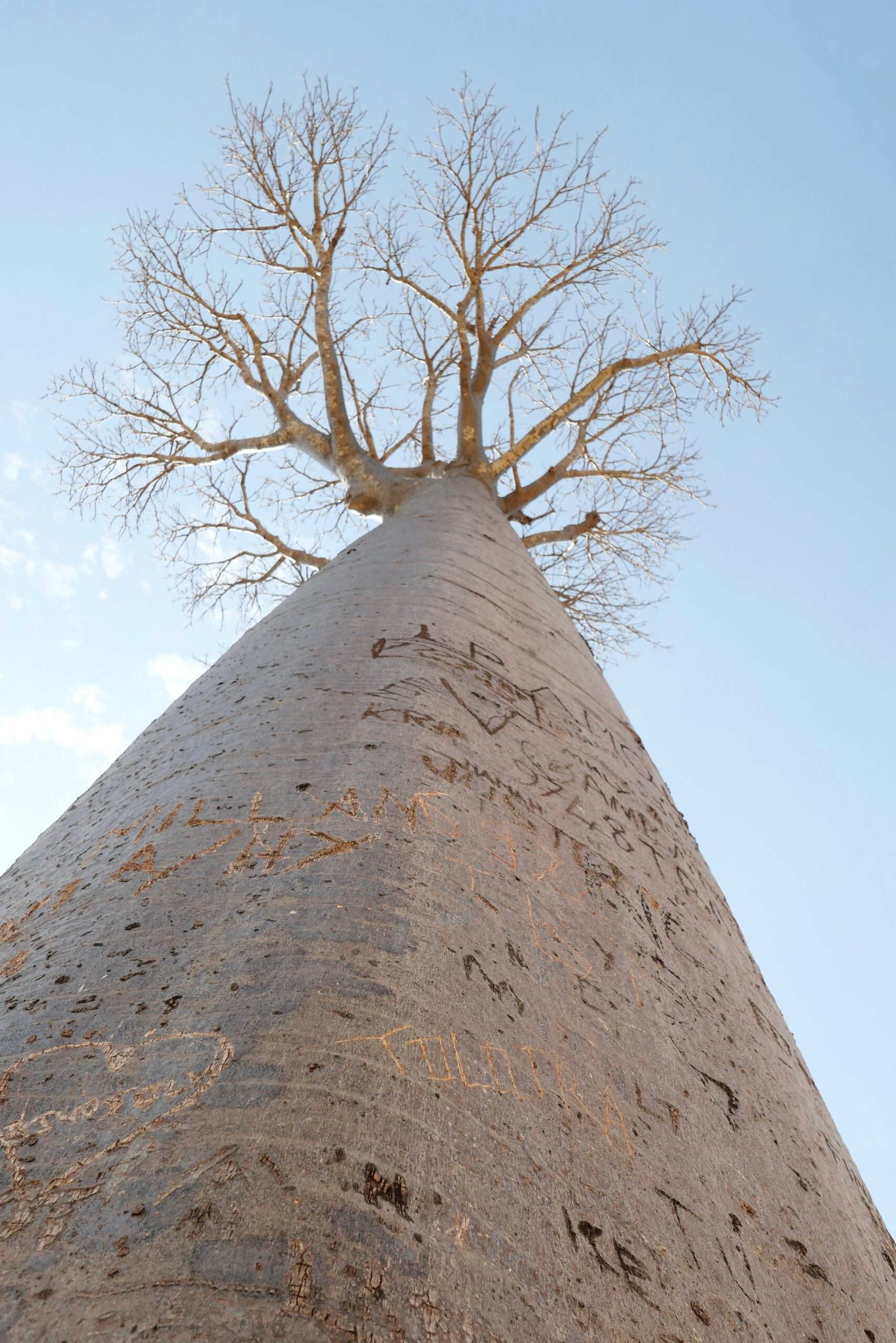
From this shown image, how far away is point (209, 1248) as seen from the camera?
514mm

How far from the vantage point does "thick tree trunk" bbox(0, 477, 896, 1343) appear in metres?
0.53

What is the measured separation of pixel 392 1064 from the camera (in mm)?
681

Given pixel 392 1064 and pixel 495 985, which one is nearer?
pixel 392 1064

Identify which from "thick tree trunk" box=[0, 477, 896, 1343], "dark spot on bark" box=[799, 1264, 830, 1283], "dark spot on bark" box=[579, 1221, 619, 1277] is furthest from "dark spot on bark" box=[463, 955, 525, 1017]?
"dark spot on bark" box=[799, 1264, 830, 1283]

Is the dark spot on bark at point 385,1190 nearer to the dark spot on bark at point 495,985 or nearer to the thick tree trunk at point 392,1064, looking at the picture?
the thick tree trunk at point 392,1064

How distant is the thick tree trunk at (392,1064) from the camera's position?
20.9 inches

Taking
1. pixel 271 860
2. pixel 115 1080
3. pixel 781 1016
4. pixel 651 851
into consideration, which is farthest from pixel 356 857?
pixel 781 1016

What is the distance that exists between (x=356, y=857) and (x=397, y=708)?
1.19ft

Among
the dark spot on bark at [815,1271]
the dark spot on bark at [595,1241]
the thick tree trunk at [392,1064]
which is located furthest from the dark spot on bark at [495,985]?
the dark spot on bark at [815,1271]

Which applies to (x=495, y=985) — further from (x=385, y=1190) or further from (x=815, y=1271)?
(x=815, y=1271)

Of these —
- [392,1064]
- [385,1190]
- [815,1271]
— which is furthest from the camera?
[815,1271]

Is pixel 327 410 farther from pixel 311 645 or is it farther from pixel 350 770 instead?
pixel 350 770

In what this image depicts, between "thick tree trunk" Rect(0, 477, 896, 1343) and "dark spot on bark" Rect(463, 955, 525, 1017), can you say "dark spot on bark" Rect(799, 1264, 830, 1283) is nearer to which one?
"thick tree trunk" Rect(0, 477, 896, 1343)

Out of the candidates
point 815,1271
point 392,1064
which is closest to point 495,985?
point 392,1064
